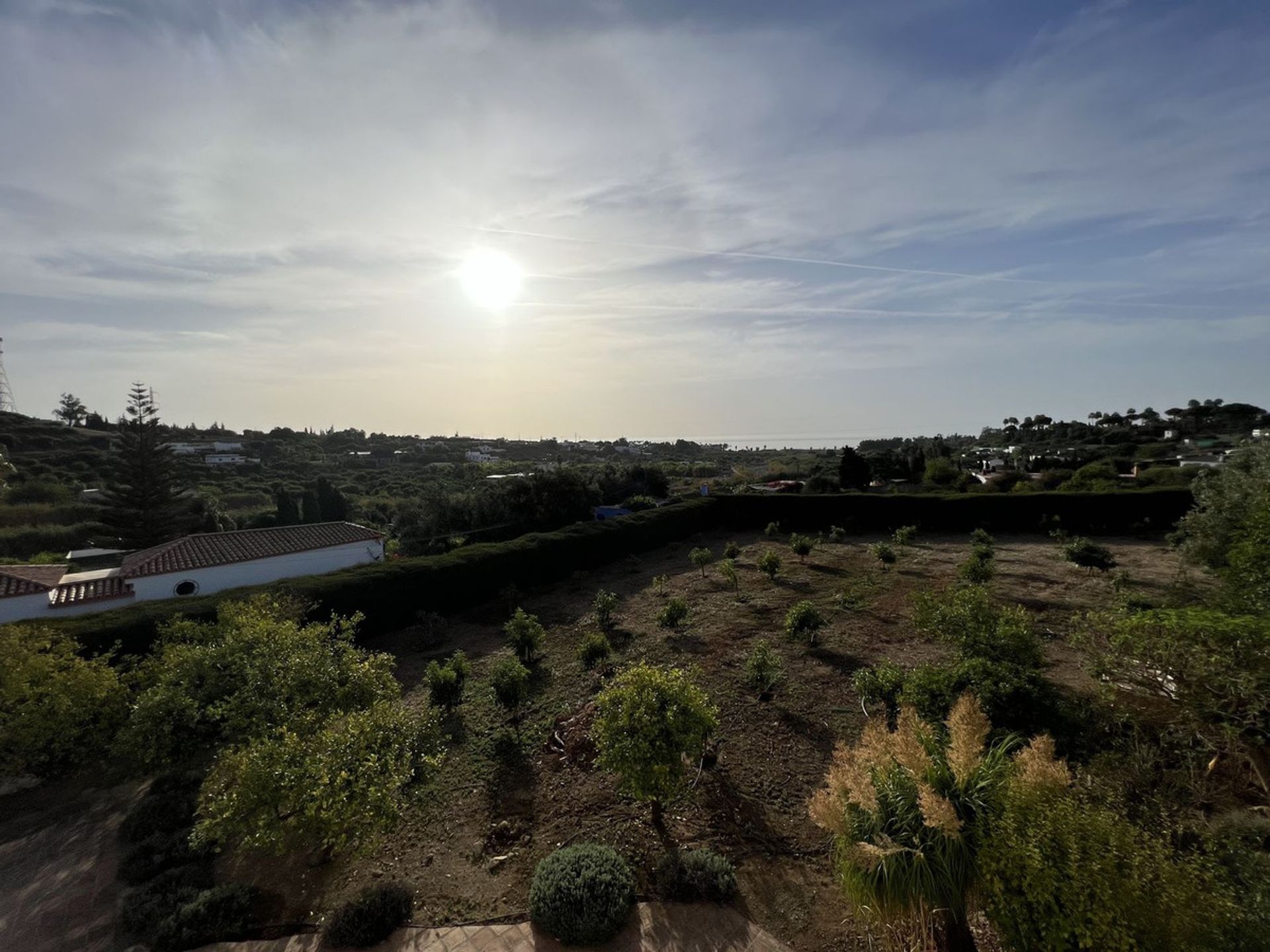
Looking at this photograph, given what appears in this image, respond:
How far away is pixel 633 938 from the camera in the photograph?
5.79 meters

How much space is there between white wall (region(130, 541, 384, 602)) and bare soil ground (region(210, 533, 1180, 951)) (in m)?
6.09

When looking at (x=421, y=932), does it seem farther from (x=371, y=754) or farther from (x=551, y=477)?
(x=551, y=477)

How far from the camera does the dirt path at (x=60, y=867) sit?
6293 mm

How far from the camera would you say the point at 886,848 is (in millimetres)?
4555

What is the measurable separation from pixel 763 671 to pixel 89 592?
2005 centimetres

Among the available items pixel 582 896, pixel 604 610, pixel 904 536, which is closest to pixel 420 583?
pixel 604 610

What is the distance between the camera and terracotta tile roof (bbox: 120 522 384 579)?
1717 cm

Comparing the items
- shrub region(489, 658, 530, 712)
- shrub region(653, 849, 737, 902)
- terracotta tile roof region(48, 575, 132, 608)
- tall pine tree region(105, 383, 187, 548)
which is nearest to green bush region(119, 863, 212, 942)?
shrub region(489, 658, 530, 712)

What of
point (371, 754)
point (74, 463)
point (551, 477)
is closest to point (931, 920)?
point (371, 754)

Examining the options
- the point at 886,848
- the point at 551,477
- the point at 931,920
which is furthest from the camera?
the point at 551,477

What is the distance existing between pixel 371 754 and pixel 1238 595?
1211 cm

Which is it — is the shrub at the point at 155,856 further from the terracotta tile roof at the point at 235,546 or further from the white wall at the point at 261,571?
the terracotta tile roof at the point at 235,546

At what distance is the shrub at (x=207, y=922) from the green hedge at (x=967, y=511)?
26.8 m

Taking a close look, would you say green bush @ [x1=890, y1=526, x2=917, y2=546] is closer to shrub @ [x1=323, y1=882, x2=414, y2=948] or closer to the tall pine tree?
shrub @ [x1=323, y1=882, x2=414, y2=948]
